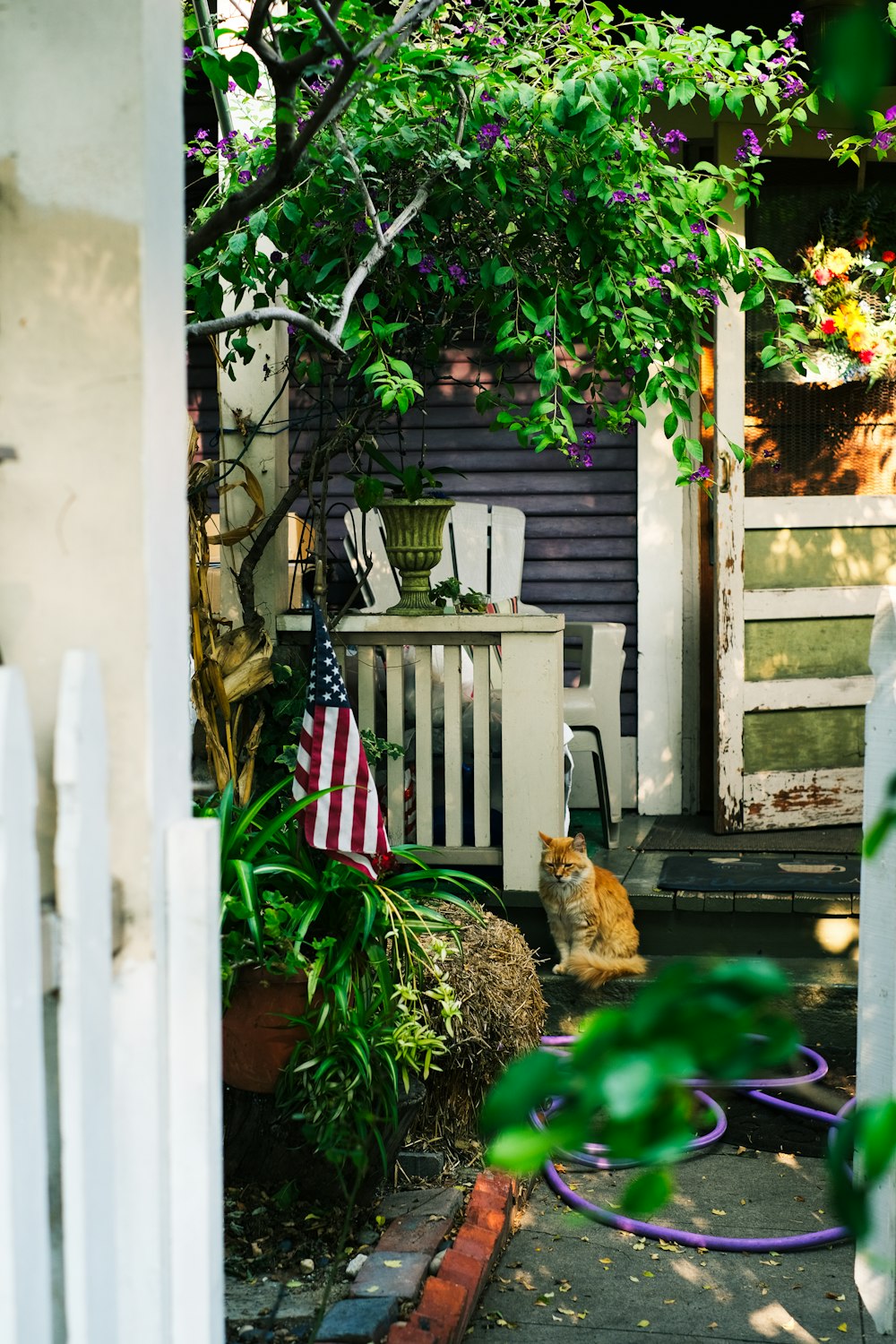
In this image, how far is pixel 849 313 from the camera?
15.4 feet

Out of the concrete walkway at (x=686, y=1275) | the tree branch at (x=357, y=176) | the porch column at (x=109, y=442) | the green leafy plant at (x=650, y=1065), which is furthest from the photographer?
the tree branch at (x=357, y=176)

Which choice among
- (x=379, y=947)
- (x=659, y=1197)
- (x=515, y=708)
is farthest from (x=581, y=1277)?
(x=659, y=1197)

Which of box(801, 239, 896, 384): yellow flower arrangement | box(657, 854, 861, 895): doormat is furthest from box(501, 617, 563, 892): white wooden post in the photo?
box(801, 239, 896, 384): yellow flower arrangement

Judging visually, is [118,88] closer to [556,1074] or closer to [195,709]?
[556,1074]

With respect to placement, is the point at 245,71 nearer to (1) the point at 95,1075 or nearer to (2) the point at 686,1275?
(1) the point at 95,1075

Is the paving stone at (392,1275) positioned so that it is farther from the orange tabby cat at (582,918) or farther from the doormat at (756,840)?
the doormat at (756,840)

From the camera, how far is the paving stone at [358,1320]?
204 centimetres

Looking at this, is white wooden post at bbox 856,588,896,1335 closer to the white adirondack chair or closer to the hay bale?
the hay bale

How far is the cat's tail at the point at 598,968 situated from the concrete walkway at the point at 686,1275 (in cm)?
69

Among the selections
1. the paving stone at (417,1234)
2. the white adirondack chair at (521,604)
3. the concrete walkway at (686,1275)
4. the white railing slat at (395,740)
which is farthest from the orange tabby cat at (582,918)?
the paving stone at (417,1234)

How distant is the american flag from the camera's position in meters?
2.88

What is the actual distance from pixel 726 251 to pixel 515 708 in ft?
4.71

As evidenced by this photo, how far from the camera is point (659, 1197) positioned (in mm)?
508

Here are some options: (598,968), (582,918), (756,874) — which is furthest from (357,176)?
(756,874)
